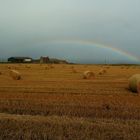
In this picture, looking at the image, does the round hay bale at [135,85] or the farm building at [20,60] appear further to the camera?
the farm building at [20,60]

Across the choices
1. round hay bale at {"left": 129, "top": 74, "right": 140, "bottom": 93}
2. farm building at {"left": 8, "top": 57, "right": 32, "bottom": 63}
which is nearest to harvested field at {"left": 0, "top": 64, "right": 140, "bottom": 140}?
round hay bale at {"left": 129, "top": 74, "right": 140, "bottom": 93}

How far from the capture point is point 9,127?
8.08 metres

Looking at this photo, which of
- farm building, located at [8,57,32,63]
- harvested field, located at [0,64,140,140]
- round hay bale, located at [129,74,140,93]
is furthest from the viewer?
farm building, located at [8,57,32,63]

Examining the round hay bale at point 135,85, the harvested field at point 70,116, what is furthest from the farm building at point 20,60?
the harvested field at point 70,116

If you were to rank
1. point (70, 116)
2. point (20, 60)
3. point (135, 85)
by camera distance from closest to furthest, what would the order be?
point (70, 116), point (135, 85), point (20, 60)

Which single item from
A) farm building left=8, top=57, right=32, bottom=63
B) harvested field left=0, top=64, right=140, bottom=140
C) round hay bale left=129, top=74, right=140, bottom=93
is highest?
farm building left=8, top=57, right=32, bottom=63

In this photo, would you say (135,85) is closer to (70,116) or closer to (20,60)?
(70,116)

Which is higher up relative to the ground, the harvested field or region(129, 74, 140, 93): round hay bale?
region(129, 74, 140, 93): round hay bale

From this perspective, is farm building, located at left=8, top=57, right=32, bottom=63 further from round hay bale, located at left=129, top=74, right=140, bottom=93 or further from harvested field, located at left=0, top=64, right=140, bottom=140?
harvested field, located at left=0, top=64, right=140, bottom=140

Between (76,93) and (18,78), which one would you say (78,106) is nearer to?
(76,93)

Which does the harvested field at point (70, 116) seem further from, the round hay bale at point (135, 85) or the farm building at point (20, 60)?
the farm building at point (20, 60)

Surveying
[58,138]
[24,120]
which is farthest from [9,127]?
[58,138]

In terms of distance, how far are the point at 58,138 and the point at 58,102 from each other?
4.45 m

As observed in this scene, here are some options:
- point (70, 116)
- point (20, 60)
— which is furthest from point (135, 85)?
point (20, 60)
